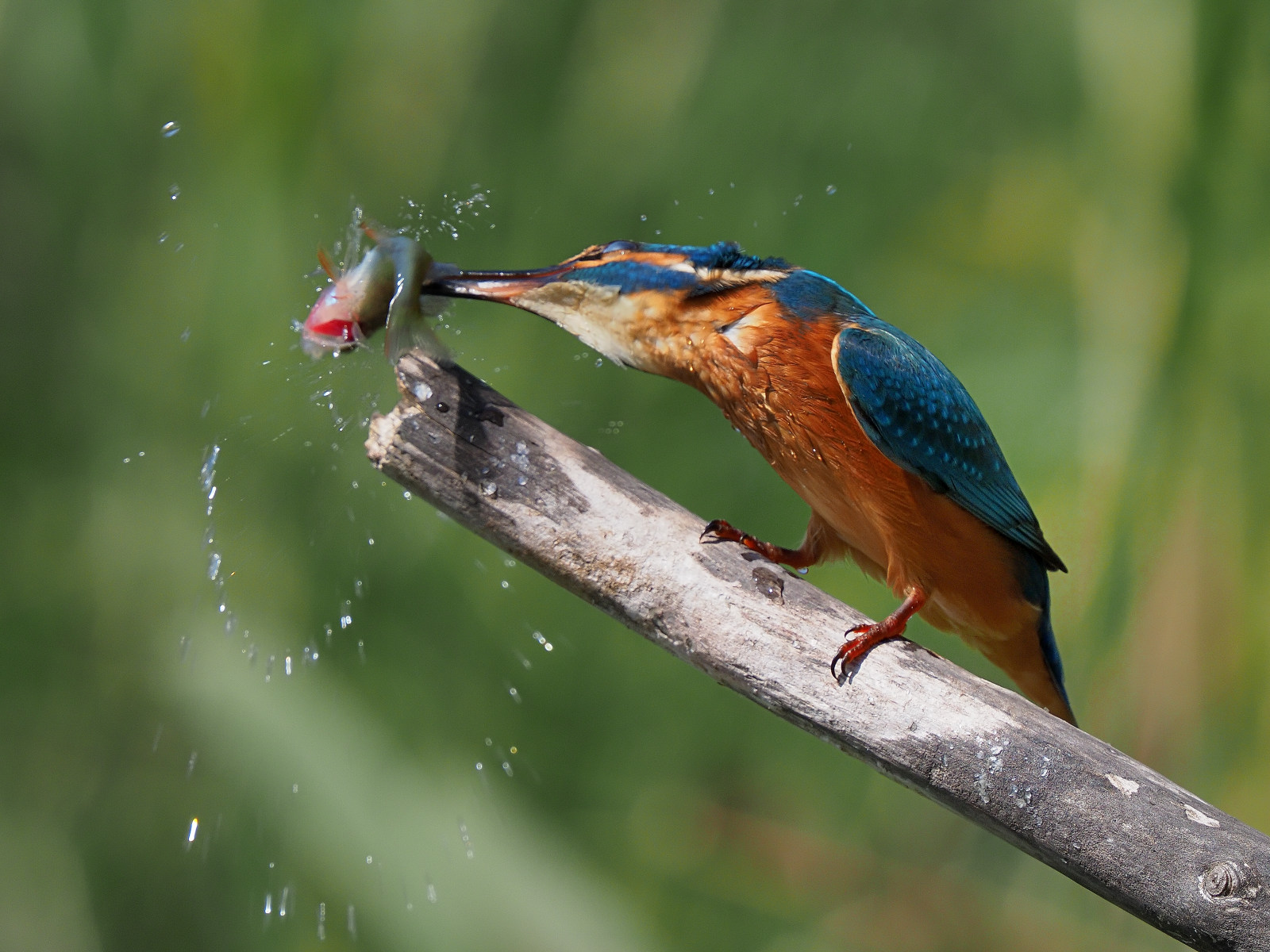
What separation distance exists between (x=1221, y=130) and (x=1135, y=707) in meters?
0.81

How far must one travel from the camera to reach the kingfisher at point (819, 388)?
788 mm

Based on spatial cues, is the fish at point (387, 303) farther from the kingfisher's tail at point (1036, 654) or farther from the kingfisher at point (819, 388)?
A: the kingfisher's tail at point (1036, 654)

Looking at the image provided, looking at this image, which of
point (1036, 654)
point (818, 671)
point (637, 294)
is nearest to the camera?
point (818, 671)

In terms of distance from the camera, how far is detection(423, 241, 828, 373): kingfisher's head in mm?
775

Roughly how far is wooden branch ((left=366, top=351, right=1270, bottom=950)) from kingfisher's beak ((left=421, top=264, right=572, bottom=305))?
0.21 ft

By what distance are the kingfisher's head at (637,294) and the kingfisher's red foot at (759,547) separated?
0.15m

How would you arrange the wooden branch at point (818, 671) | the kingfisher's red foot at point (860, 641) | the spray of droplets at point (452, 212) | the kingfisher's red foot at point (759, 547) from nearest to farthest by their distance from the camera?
1. the wooden branch at point (818, 671)
2. the kingfisher's red foot at point (860, 641)
3. the kingfisher's red foot at point (759, 547)
4. the spray of droplets at point (452, 212)

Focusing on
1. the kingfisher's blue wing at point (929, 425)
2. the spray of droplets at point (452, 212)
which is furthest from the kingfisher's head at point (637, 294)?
the spray of droplets at point (452, 212)

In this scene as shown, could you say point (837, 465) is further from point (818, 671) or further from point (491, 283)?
point (491, 283)

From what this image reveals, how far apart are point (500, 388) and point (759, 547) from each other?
27.3 inches

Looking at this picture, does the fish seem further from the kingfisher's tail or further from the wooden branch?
the kingfisher's tail

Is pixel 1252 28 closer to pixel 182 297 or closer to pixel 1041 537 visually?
pixel 1041 537

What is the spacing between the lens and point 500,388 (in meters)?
1.45

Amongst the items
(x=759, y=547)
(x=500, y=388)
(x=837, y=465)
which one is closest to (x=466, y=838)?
(x=500, y=388)
